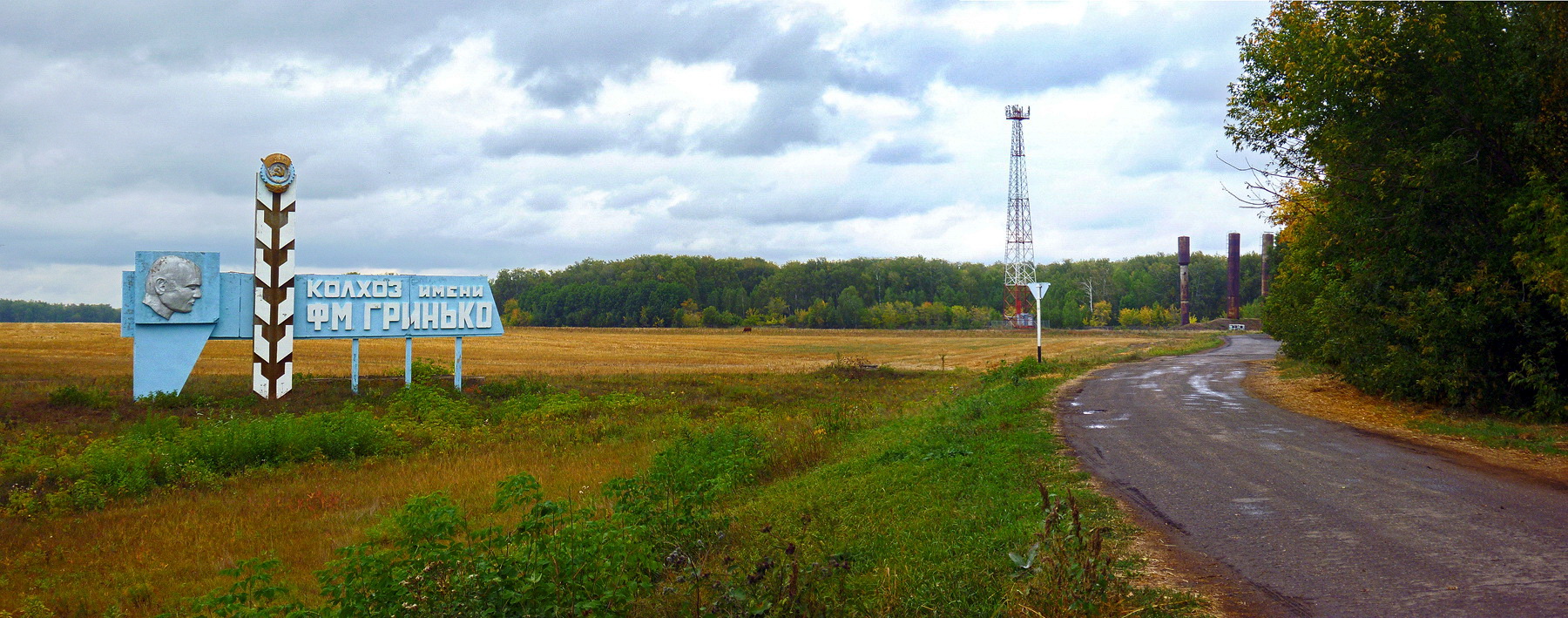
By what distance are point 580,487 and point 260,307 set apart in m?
13.4

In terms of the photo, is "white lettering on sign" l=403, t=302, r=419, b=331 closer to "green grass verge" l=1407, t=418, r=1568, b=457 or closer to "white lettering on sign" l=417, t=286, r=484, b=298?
"white lettering on sign" l=417, t=286, r=484, b=298

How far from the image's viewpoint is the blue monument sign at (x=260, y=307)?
20.4 m

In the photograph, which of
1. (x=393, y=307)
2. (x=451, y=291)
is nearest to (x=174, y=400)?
(x=393, y=307)

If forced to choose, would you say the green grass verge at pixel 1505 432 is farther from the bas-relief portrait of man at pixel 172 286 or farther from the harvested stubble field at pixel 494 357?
the harvested stubble field at pixel 494 357

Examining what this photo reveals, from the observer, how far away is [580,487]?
1251cm

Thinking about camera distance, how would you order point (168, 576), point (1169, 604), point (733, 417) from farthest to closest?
point (733, 417)
point (168, 576)
point (1169, 604)

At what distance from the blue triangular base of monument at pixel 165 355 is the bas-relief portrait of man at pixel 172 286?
0.48 m

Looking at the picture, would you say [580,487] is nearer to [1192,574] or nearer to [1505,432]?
[1192,574]

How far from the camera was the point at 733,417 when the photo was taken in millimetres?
20312

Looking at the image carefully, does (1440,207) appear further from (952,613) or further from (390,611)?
(390,611)

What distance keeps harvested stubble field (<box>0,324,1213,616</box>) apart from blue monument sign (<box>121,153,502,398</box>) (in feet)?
3.37

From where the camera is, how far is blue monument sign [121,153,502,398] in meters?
20.4

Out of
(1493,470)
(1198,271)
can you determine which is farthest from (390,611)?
(1198,271)

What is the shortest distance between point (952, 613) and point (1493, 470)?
827 centimetres
